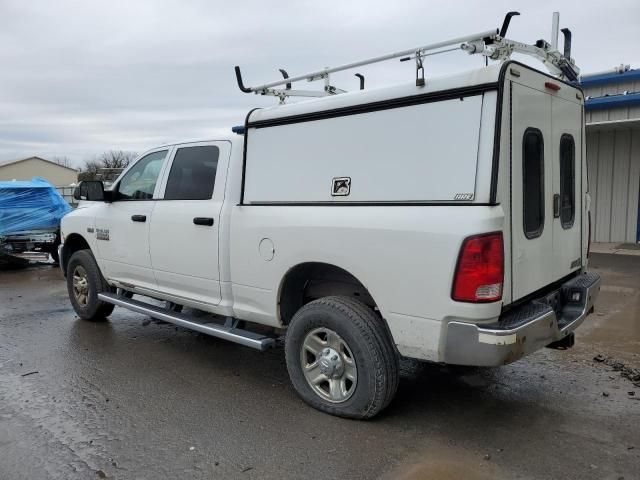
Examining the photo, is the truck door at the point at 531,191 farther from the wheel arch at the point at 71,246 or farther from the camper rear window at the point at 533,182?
the wheel arch at the point at 71,246

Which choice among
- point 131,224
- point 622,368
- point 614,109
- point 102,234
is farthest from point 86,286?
point 614,109

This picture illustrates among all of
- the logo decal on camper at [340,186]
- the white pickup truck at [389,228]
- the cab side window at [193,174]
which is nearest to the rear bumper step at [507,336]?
the white pickup truck at [389,228]

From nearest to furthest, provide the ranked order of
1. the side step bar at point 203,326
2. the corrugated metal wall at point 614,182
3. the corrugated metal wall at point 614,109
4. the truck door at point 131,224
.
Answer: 1. the side step bar at point 203,326
2. the truck door at point 131,224
3. the corrugated metal wall at point 614,109
4. the corrugated metal wall at point 614,182

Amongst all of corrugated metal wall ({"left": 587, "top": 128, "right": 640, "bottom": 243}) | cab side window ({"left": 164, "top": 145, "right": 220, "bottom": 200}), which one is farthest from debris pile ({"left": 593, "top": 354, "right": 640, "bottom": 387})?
corrugated metal wall ({"left": 587, "top": 128, "right": 640, "bottom": 243})

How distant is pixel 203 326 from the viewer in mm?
4762

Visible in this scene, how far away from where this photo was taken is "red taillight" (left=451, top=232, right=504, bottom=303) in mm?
3121

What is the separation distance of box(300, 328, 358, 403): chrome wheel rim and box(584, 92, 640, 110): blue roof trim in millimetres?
9238

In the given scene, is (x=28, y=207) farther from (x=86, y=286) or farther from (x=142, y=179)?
(x=142, y=179)

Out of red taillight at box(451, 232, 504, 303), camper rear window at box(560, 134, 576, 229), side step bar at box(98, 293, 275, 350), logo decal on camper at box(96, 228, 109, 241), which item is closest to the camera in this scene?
red taillight at box(451, 232, 504, 303)

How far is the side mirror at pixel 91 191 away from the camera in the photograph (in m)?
5.76

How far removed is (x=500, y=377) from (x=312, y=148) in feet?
8.19

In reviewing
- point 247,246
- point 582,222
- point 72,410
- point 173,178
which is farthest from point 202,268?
point 582,222

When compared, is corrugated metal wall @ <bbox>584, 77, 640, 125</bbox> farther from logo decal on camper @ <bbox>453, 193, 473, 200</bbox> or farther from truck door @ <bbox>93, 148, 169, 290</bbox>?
logo decal on camper @ <bbox>453, 193, 473, 200</bbox>

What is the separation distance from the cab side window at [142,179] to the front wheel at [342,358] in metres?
2.39
